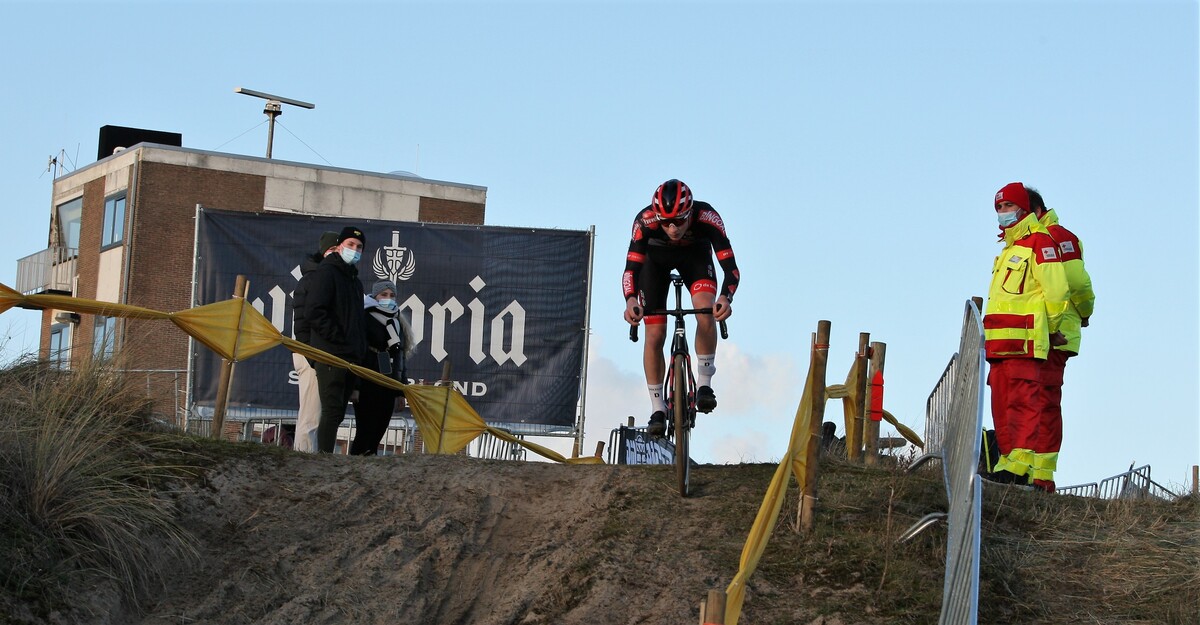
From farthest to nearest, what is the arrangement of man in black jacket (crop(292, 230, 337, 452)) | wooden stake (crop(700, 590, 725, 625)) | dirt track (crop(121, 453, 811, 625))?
man in black jacket (crop(292, 230, 337, 452))
dirt track (crop(121, 453, 811, 625))
wooden stake (crop(700, 590, 725, 625))

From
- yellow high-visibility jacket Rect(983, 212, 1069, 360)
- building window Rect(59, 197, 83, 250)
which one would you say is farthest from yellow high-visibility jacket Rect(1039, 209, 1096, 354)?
building window Rect(59, 197, 83, 250)

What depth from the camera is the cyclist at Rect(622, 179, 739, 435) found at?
10.2 m

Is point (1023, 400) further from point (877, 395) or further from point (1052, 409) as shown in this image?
point (877, 395)

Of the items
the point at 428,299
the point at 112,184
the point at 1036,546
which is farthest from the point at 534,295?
the point at 112,184

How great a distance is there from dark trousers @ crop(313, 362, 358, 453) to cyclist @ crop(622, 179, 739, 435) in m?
A: 2.85

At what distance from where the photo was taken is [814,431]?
9.11m

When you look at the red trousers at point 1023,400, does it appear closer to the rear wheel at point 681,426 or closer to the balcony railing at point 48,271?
the rear wheel at point 681,426

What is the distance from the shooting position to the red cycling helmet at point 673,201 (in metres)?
9.99

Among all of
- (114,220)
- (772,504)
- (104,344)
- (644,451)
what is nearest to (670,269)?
(772,504)

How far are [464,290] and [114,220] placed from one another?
2633 cm

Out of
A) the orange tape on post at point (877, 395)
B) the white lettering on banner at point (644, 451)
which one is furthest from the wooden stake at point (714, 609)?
the white lettering on banner at point (644, 451)

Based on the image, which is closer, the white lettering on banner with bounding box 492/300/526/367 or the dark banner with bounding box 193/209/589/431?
the dark banner with bounding box 193/209/589/431

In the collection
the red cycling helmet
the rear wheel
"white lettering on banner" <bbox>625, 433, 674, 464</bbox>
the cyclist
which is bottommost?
"white lettering on banner" <bbox>625, 433, 674, 464</bbox>

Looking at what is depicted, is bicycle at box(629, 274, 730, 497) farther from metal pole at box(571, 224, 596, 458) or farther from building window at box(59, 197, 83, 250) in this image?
building window at box(59, 197, 83, 250)
